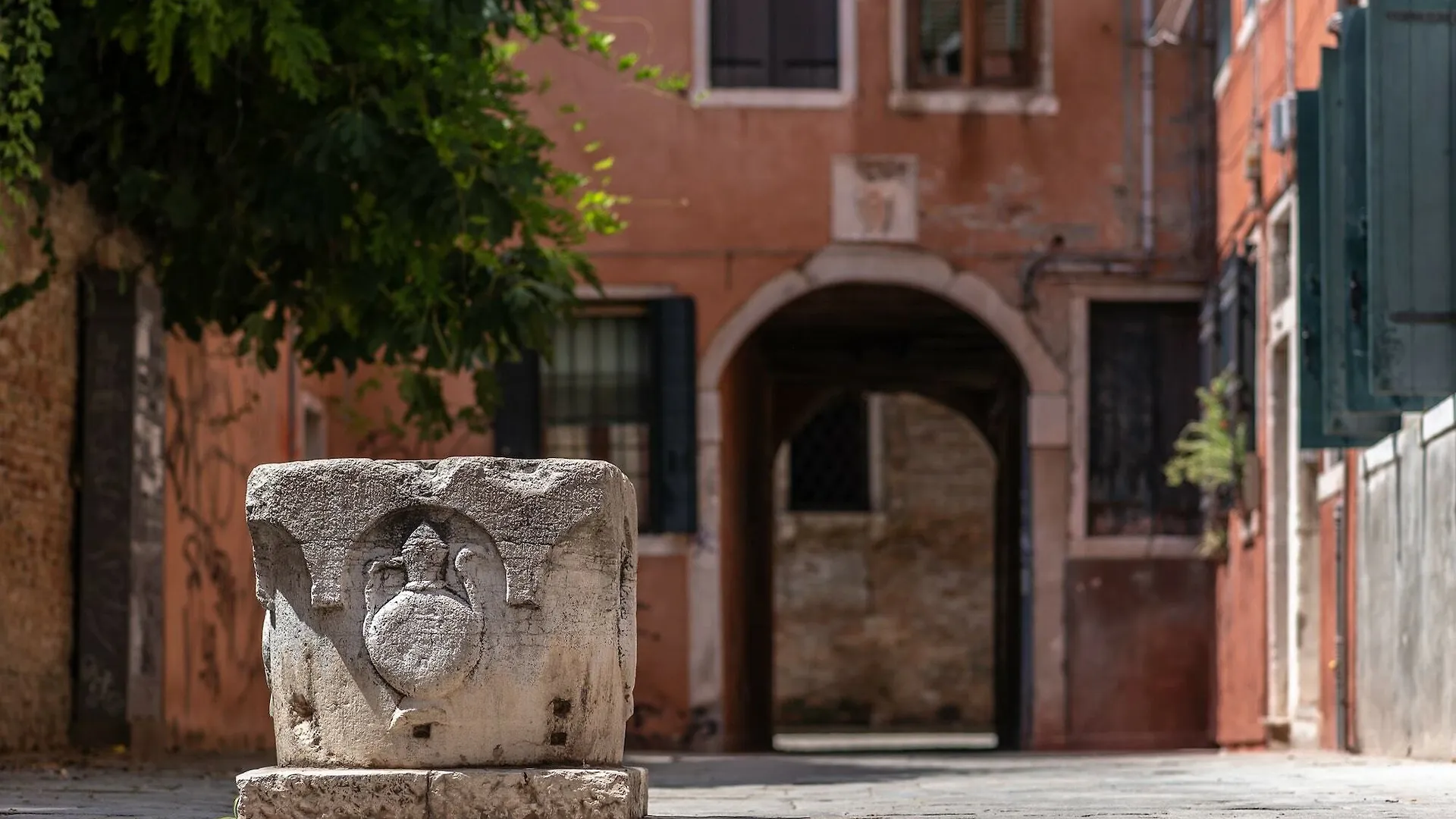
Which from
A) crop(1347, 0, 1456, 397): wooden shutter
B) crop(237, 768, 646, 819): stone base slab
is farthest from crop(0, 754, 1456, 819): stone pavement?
crop(1347, 0, 1456, 397): wooden shutter

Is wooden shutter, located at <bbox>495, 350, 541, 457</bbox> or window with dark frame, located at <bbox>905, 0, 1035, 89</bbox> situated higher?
window with dark frame, located at <bbox>905, 0, 1035, 89</bbox>

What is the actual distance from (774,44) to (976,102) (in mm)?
1453

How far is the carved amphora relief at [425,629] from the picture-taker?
20.5 ft

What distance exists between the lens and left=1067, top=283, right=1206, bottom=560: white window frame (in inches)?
682

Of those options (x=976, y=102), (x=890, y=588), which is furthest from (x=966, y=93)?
(x=890, y=588)

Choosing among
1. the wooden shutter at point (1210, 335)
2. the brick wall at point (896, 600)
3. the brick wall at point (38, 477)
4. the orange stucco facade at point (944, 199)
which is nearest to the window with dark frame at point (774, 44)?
the orange stucco facade at point (944, 199)

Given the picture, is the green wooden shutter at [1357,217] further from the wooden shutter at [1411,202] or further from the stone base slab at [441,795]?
the stone base slab at [441,795]

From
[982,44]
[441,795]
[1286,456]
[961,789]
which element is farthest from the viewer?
[982,44]

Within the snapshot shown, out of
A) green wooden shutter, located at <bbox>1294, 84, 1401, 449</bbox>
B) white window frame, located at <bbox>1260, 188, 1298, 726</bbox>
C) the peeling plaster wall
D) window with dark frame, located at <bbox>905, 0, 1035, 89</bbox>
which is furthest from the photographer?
window with dark frame, located at <bbox>905, 0, 1035, 89</bbox>

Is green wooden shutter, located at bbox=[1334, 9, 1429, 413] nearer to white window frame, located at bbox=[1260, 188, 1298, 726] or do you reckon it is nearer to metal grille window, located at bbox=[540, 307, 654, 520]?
white window frame, located at bbox=[1260, 188, 1298, 726]

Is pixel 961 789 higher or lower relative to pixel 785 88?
lower

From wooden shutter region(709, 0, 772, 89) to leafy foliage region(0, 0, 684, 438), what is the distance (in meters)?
4.95

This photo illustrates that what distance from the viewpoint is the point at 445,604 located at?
6.27 metres

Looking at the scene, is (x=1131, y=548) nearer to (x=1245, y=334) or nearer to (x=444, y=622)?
(x=1245, y=334)
